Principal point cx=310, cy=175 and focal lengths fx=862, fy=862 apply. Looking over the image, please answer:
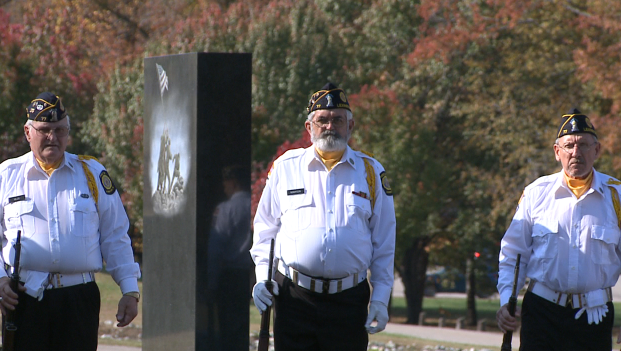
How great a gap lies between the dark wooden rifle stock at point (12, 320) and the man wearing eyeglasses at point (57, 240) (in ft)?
0.16

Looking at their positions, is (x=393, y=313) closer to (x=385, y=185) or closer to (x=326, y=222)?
(x=385, y=185)

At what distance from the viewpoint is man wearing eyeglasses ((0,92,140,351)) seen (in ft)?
17.3

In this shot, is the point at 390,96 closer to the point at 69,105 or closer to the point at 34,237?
the point at 69,105

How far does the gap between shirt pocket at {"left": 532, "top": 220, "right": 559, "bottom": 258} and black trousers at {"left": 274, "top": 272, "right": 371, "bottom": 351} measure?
1.31 meters

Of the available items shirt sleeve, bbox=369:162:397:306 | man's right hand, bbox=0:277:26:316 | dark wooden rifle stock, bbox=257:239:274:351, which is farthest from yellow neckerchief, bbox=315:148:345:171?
man's right hand, bbox=0:277:26:316

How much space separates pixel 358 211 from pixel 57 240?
1.86 meters

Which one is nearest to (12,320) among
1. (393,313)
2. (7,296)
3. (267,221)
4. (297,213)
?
(7,296)

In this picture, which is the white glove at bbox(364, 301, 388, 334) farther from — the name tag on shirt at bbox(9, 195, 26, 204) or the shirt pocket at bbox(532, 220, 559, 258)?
the name tag on shirt at bbox(9, 195, 26, 204)

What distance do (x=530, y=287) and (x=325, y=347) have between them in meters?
1.61

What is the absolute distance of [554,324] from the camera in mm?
5766

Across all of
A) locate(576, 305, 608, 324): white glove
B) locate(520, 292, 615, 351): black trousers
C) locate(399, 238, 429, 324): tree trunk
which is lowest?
locate(399, 238, 429, 324): tree trunk

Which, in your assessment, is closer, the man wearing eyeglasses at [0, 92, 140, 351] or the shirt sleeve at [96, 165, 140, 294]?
the man wearing eyeglasses at [0, 92, 140, 351]

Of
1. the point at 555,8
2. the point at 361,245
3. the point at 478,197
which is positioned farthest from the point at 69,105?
the point at 361,245

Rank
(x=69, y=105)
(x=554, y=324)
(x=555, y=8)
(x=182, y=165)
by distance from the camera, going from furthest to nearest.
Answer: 1. (x=69, y=105)
2. (x=555, y=8)
3. (x=182, y=165)
4. (x=554, y=324)
